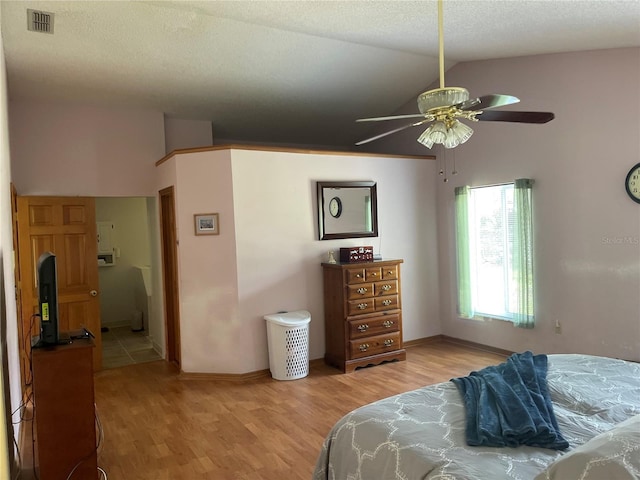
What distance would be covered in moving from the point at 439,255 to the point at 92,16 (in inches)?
179

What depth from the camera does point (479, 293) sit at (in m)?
5.65

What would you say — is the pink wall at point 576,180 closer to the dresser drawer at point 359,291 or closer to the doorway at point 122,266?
the dresser drawer at point 359,291

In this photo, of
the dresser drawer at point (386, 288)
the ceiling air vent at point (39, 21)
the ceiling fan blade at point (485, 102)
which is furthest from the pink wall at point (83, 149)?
the ceiling fan blade at point (485, 102)

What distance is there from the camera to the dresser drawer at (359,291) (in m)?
4.96

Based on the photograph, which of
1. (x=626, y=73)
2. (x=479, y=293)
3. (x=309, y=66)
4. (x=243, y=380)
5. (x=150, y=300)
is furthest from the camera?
(x=150, y=300)

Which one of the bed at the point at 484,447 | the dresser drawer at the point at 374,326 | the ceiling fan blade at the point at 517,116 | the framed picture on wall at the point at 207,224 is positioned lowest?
the dresser drawer at the point at 374,326

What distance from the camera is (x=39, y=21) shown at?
377 centimetres

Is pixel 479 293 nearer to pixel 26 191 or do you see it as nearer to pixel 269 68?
pixel 269 68

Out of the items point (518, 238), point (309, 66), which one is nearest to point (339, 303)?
point (518, 238)

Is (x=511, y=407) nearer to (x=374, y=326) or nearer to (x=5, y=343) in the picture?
(x=5, y=343)

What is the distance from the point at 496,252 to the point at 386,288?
134 centimetres

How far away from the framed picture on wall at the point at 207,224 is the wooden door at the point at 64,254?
128cm

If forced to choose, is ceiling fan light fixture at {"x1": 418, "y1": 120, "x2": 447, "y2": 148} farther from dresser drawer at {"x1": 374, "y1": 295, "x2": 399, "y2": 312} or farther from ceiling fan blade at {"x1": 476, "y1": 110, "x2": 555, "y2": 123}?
dresser drawer at {"x1": 374, "y1": 295, "x2": 399, "y2": 312}

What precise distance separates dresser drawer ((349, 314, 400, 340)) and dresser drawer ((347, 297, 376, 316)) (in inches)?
3.4
